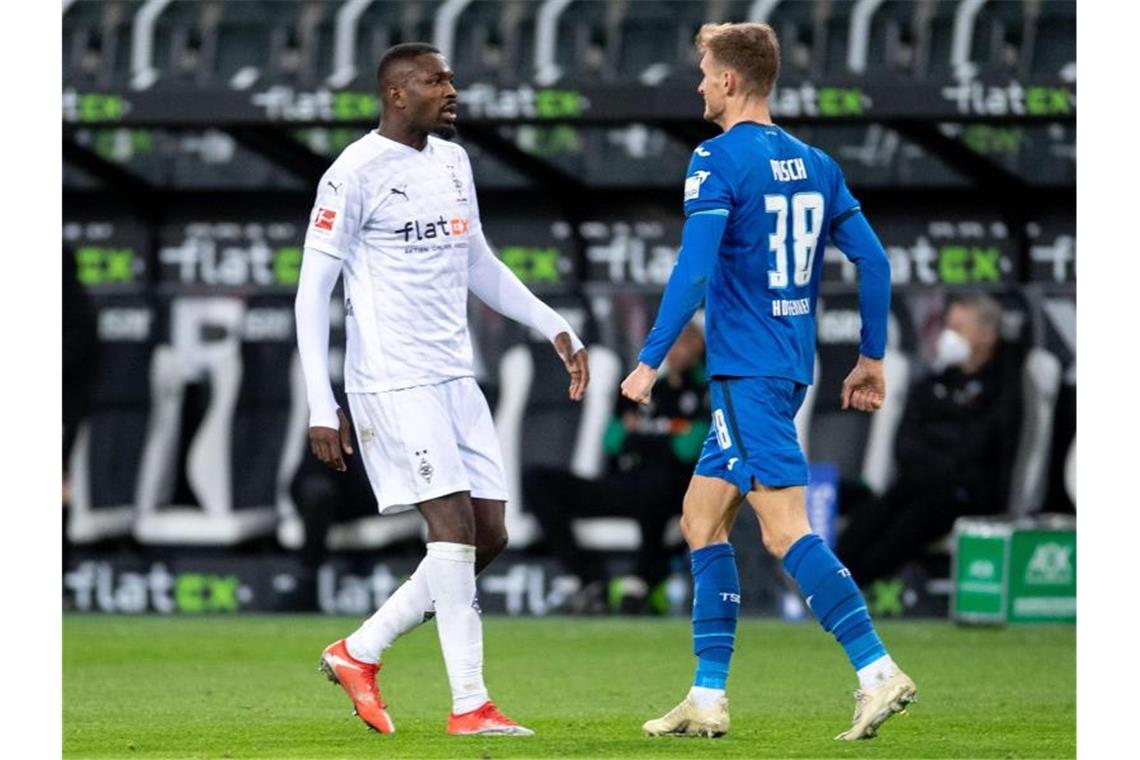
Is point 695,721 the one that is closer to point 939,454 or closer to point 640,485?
point 939,454

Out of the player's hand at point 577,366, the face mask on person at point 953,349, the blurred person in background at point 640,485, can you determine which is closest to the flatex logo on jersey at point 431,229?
the player's hand at point 577,366

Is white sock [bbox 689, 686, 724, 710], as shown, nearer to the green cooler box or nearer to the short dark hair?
the short dark hair

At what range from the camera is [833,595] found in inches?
269

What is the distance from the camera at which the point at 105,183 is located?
50.1 feet

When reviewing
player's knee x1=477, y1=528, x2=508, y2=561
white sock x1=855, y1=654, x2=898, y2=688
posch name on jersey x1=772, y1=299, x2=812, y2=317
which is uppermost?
posch name on jersey x1=772, y1=299, x2=812, y2=317

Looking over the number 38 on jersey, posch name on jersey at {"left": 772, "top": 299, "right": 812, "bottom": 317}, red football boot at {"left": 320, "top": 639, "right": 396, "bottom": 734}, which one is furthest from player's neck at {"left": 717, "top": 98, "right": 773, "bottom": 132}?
red football boot at {"left": 320, "top": 639, "right": 396, "bottom": 734}

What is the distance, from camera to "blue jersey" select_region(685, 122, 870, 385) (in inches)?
273

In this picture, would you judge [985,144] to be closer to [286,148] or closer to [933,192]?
[933,192]

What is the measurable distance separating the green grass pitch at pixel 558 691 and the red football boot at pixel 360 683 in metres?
0.09

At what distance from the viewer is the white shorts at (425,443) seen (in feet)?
23.6

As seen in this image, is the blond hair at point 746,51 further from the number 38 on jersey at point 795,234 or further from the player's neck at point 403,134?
the player's neck at point 403,134

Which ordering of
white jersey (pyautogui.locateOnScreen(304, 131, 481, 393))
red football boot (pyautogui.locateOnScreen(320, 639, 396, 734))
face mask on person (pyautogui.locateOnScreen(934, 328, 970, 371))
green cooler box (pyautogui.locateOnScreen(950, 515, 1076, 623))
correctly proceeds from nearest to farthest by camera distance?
1. white jersey (pyautogui.locateOnScreen(304, 131, 481, 393))
2. red football boot (pyautogui.locateOnScreen(320, 639, 396, 734))
3. green cooler box (pyautogui.locateOnScreen(950, 515, 1076, 623))
4. face mask on person (pyautogui.locateOnScreen(934, 328, 970, 371))

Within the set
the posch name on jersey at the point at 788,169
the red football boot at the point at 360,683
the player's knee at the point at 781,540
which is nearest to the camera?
the player's knee at the point at 781,540

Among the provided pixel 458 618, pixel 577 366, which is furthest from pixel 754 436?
pixel 458 618
